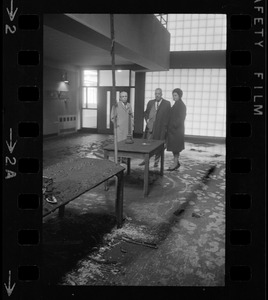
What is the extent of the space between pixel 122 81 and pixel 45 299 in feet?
33.5

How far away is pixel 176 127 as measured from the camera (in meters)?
5.64

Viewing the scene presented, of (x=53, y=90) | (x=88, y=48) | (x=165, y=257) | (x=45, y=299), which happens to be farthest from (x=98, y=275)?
(x=53, y=90)

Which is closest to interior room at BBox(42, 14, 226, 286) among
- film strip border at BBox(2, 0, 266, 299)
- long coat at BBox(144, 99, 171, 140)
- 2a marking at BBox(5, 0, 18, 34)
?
long coat at BBox(144, 99, 171, 140)

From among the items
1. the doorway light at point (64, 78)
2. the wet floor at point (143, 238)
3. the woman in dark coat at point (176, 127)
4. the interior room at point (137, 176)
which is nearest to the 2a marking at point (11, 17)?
the interior room at point (137, 176)

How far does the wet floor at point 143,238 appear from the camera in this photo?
2.24m

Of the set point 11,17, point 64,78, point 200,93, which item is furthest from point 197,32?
point 11,17

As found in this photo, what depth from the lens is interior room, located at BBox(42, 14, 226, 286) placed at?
7.73 ft

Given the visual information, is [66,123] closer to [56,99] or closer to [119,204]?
[56,99]

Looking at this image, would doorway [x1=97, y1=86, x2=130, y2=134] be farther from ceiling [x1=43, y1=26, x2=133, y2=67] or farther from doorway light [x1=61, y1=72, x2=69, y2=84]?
ceiling [x1=43, y1=26, x2=133, y2=67]

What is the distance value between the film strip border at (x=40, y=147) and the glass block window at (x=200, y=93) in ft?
30.3

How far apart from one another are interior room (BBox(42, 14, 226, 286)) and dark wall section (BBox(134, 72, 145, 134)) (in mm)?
35

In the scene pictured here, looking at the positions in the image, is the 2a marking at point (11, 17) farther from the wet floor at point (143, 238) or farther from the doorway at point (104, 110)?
the doorway at point (104, 110)

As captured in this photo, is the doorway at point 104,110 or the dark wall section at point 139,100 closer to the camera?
the dark wall section at point 139,100

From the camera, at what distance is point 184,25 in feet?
33.0
